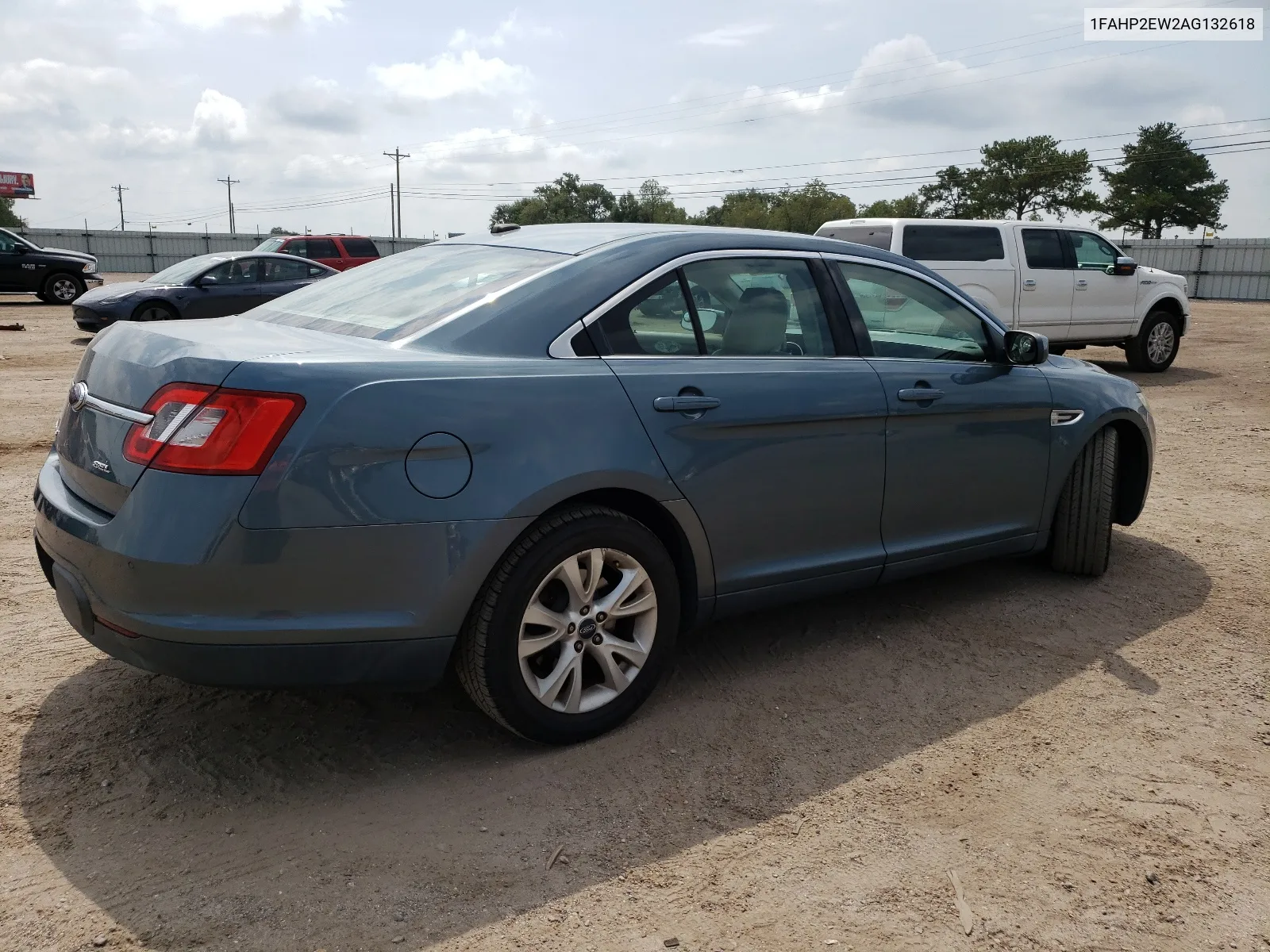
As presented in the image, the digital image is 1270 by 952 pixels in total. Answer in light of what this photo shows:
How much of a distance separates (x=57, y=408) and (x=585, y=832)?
8423 mm

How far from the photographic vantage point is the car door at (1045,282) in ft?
42.7

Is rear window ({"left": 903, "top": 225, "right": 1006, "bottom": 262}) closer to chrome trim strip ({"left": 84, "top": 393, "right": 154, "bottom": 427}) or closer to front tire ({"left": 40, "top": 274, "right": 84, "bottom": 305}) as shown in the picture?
chrome trim strip ({"left": 84, "top": 393, "right": 154, "bottom": 427})

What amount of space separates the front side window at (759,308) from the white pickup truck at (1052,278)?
8.33 m

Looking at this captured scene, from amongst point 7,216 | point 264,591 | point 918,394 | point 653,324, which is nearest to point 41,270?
point 653,324

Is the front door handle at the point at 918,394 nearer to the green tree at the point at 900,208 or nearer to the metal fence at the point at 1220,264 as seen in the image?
the metal fence at the point at 1220,264

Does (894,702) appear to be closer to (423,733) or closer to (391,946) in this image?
(423,733)

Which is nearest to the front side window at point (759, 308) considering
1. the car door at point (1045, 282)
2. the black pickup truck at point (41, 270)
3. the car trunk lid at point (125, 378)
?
the car trunk lid at point (125, 378)

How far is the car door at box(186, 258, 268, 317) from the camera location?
619 inches

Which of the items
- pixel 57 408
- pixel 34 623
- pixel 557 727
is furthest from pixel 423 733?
pixel 57 408

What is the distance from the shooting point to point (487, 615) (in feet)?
9.84

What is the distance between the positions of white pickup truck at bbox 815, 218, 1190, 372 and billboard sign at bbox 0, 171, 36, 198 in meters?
107

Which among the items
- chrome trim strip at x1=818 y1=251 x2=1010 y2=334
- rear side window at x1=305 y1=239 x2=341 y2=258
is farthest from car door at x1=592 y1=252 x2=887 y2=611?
rear side window at x1=305 y1=239 x2=341 y2=258

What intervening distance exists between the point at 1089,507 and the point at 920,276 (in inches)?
56.8

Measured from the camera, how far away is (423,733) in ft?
11.2
